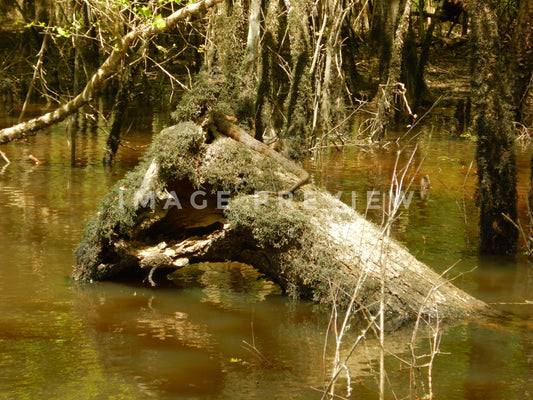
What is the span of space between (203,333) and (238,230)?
116 cm

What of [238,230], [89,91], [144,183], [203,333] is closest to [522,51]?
[238,230]

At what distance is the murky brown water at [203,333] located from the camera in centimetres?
576

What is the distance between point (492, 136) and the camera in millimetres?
9234

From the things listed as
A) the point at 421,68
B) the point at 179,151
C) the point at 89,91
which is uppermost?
the point at 421,68

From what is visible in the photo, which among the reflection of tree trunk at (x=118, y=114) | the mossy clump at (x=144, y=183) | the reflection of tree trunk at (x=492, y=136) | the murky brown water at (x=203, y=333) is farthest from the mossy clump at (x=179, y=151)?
the reflection of tree trunk at (x=118, y=114)

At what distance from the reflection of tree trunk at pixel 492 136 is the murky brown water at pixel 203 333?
0.36 m

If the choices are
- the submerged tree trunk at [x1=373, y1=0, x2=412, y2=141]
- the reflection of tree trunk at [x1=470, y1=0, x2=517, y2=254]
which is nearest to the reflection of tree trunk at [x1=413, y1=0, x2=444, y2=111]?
the submerged tree trunk at [x1=373, y1=0, x2=412, y2=141]

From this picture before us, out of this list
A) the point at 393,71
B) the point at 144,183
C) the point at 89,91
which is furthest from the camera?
the point at 393,71

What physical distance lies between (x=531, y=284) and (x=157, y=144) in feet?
14.0

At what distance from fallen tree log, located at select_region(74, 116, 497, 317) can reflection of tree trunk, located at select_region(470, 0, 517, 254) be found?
2.20m

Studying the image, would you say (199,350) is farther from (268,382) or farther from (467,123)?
(467,123)

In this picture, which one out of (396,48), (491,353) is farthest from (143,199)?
(396,48)

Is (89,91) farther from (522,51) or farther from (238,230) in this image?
(522,51)

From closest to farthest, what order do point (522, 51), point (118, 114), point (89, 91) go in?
1. point (89, 91)
2. point (522, 51)
3. point (118, 114)
